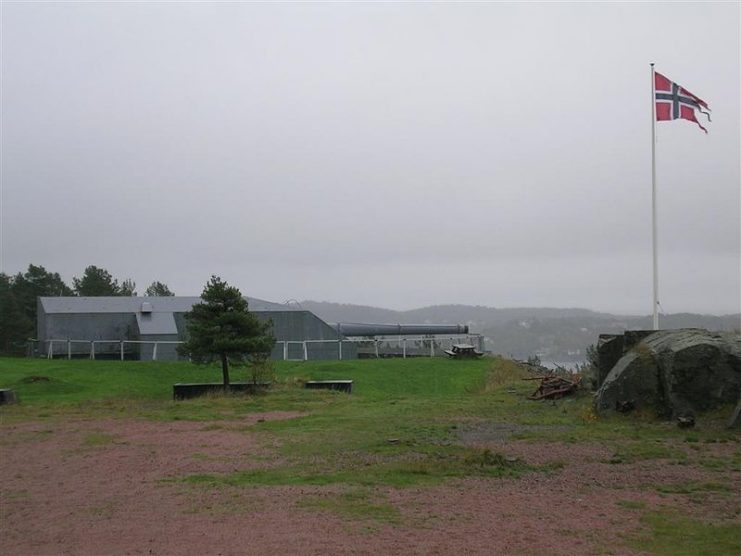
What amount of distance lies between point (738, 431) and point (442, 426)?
5067 mm

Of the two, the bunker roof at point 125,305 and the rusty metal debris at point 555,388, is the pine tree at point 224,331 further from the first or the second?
the bunker roof at point 125,305

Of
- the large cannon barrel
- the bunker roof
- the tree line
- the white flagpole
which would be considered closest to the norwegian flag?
the white flagpole

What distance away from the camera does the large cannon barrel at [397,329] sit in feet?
145

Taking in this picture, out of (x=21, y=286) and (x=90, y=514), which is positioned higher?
(x=21, y=286)

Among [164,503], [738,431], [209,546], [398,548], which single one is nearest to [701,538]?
[398,548]

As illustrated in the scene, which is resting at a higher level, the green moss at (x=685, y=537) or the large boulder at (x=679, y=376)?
the large boulder at (x=679, y=376)

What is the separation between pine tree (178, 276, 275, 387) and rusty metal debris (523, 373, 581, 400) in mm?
8306

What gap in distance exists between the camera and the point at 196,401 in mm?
21562

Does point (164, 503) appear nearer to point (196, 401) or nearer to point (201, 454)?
point (201, 454)

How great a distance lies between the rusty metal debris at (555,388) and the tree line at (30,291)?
4037 cm

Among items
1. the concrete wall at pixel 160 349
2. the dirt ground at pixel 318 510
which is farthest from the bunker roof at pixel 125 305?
the dirt ground at pixel 318 510

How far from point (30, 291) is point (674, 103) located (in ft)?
175

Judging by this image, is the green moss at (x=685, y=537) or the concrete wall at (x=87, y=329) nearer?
the green moss at (x=685, y=537)

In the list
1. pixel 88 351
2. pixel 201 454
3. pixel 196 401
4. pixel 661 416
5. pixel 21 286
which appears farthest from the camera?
pixel 21 286
